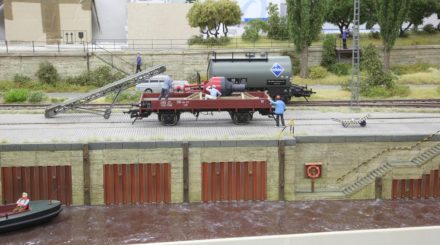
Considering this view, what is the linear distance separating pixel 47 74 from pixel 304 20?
1925 cm

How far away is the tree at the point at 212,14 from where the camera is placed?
49.2 metres

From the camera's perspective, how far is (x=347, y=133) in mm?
23578

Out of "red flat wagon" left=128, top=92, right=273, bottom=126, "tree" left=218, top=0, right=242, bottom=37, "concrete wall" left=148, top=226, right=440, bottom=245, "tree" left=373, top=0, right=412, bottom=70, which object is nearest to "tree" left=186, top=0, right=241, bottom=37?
"tree" left=218, top=0, right=242, bottom=37

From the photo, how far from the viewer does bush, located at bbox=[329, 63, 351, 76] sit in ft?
143

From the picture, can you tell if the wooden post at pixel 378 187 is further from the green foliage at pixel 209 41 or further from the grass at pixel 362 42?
the green foliage at pixel 209 41

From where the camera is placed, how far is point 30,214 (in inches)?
760

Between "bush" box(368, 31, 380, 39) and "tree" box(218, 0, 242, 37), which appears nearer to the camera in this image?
"tree" box(218, 0, 242, 37)

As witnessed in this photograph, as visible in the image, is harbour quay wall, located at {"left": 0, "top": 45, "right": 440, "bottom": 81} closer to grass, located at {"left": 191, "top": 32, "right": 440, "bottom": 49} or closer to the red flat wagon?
grass, located at {"left": 191, "top": 32, "right": 440, "bottom": 49}

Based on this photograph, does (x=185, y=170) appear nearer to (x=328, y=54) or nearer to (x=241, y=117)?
(x=241, y=117)

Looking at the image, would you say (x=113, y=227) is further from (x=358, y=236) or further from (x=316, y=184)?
(x=358, y=236)

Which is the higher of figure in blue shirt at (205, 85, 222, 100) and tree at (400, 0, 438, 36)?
tree at (400, 0, 438, 36)

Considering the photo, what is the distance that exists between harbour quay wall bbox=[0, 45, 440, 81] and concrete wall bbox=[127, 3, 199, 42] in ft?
32.5

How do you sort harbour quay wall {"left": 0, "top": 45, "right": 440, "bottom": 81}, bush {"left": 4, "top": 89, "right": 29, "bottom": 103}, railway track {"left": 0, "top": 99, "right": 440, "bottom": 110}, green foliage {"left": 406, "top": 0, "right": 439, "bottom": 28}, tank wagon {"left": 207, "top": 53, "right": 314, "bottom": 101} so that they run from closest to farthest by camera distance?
railway track {"left": 0, "top": 99, "right": 440, "bottom": 110}
tank wagon {"left": 207, "top": 53, "right": 314, "bottom": 101}
bush {"left": 4, "top": 89, "right": 29, "bottom": 103}
harbour quay wall {"left": 0, "top": 45, "right": 440, "bottom": 81}
green foliage {"left": 406, "top": 0, "right": 439, "bottom": 28}

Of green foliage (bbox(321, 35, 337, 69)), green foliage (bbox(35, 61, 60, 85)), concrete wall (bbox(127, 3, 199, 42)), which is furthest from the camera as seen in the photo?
concrete wall (bbox(127, 3, 199, 42))
